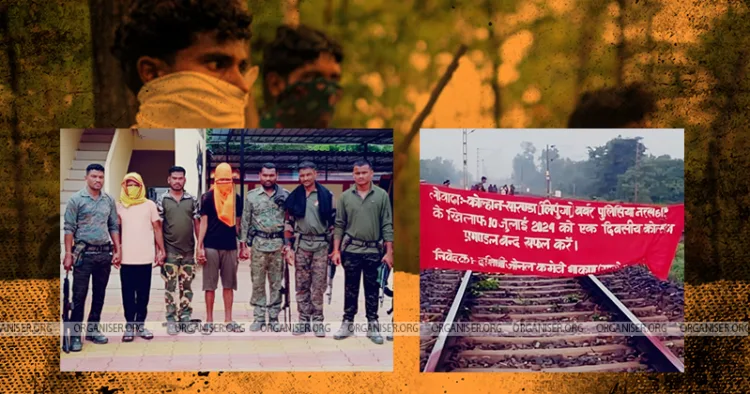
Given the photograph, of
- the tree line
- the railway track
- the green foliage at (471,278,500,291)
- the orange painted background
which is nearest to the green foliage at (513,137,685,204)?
the tree line

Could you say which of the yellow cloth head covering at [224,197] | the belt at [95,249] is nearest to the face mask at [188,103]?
the yellow cloth head covering at [224,197]

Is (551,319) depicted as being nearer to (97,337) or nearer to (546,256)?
(546,256)

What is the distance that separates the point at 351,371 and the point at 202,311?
111 cm

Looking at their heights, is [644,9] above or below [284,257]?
above

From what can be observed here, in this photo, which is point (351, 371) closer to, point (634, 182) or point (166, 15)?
point (634, 182)

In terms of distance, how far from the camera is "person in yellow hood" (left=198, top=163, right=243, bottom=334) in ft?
18.8

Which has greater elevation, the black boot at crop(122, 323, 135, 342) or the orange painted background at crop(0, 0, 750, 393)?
the orange painted background at crop(0, 0, 750, 393)

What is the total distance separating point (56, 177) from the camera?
5.84 meters

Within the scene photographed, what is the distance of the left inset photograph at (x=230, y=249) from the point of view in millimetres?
5730

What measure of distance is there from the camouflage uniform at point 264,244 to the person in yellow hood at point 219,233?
82mm

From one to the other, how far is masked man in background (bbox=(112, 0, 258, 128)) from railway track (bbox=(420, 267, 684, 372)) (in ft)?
5.95

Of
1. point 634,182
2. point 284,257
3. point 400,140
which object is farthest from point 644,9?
point 284,257

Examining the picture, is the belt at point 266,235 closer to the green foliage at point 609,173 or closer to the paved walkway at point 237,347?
the paved walkway at point 237,347

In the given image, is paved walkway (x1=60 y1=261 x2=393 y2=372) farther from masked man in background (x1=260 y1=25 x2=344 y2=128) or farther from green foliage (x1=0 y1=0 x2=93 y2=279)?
masked man in background (x1=260 y1=25 x2=344 y2=128)
